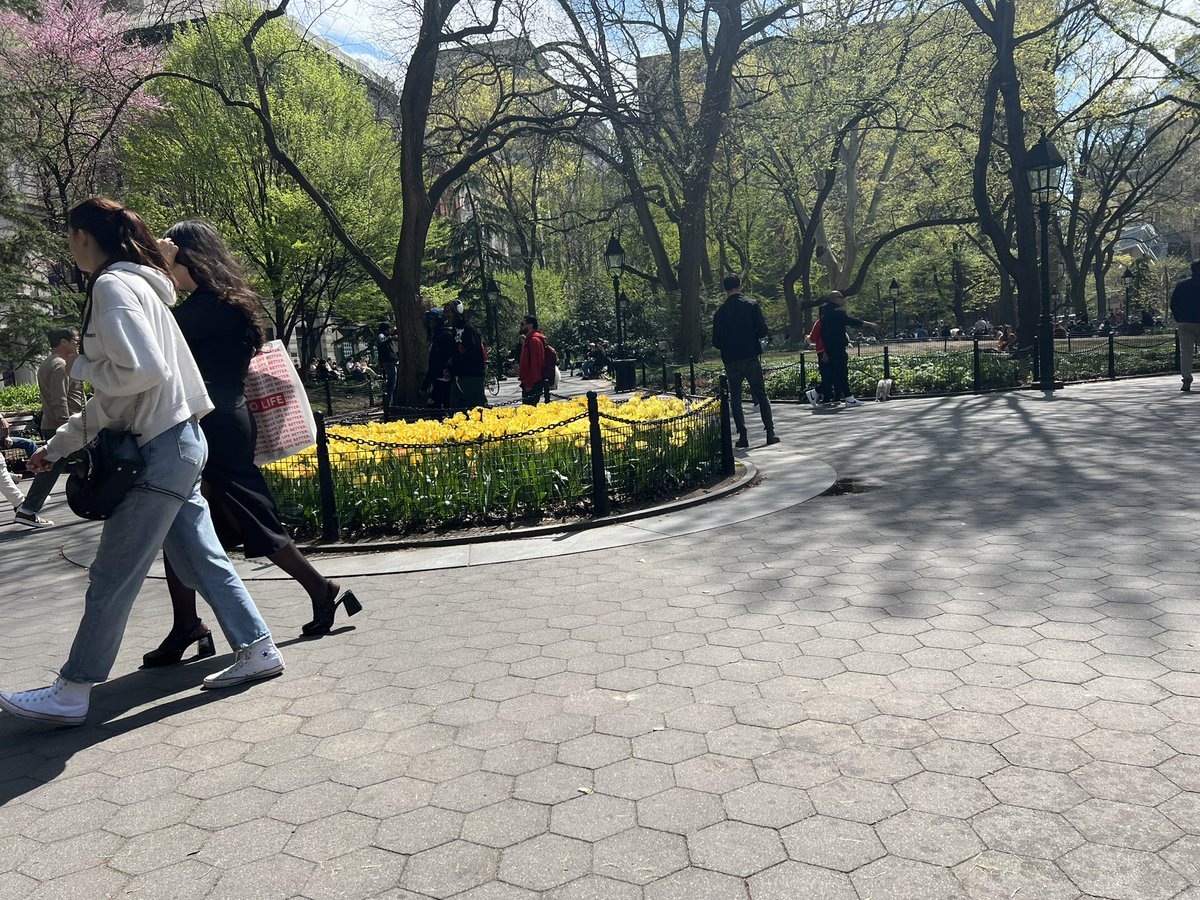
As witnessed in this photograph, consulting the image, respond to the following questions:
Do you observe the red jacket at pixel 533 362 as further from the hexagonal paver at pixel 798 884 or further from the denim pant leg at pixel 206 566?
the hexagonal paver at pixel 798 884

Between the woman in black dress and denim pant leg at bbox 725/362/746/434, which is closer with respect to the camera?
the woman in black dress

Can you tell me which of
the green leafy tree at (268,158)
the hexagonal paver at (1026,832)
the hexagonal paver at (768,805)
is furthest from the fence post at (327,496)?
the green leafy tree at (268,158)

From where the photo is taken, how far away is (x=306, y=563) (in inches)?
181

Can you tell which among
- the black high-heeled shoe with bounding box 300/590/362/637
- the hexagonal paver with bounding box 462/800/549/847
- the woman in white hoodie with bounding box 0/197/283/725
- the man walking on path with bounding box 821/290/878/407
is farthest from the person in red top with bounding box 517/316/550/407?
the hexagonal paver with bounding box 462/800/549/847

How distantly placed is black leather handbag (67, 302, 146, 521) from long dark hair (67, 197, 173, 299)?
30 centimetres

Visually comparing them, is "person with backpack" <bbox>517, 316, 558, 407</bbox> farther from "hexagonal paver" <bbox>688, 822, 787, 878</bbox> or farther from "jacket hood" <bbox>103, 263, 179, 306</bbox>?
"hexagonal paver" <bbox>688, 822, 787, 878</bbox>

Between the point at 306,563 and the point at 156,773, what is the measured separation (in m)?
1.49

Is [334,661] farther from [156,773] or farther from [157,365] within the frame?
[157,365]

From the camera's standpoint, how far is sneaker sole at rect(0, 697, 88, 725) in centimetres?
354

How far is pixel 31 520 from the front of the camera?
897 cm

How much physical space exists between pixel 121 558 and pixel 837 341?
1305 cm

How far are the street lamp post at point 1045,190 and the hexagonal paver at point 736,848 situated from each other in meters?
15.4

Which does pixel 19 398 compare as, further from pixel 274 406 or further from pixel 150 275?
pixel 150 275

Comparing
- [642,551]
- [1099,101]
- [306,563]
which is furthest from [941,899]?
[1099,101]
